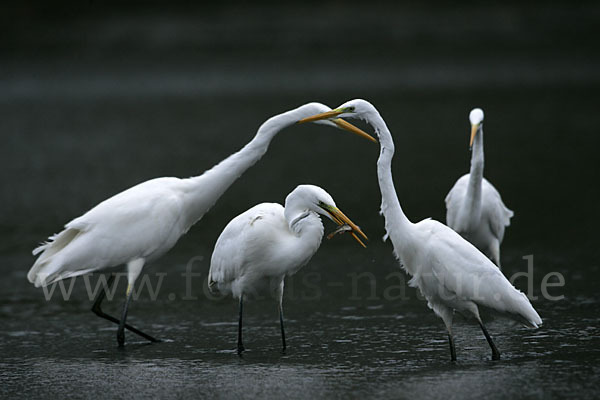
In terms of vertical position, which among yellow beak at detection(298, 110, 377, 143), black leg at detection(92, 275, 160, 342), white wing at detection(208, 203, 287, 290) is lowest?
black leg at detection(92, 275, 160, 342)

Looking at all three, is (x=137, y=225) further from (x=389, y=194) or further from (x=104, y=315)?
(x=389, y=194)

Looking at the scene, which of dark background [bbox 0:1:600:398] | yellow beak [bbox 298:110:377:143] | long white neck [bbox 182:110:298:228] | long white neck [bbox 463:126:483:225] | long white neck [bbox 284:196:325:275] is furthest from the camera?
long white neck [bbox 463:126:483:225]

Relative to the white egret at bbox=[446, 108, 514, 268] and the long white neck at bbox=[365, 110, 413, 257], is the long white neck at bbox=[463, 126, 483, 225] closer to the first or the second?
the white egret at bbox=[446, 108, 514, 268]

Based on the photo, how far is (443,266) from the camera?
6500mm

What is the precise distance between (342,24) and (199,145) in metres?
24.4

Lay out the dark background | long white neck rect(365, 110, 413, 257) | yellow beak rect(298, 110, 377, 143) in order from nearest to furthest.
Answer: long white neck rect(365, 110, 413, 257)
the dark background
yellow beak rect(298, 110, 377, 143)

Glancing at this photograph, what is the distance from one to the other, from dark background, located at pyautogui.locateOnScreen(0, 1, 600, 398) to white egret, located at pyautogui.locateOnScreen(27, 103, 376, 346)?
0.59 metres

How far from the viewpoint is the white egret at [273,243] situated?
694cm

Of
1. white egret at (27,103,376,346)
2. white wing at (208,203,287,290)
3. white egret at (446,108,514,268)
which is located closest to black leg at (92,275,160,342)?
white egret at (27,103,376,346)

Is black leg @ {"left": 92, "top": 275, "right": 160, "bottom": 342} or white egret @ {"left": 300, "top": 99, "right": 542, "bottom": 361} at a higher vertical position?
white egret @ {"left": 300, "top": 99, "right": 542, "bottom": 361}

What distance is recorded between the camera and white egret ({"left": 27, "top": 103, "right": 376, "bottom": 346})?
294 inches

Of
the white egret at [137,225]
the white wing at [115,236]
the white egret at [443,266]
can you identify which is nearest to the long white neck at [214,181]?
the white egret at [137,225]

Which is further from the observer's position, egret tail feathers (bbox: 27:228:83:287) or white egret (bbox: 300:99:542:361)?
egret tail feathers (bbox: 27:228:83:287)

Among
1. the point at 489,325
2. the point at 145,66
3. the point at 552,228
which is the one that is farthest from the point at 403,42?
the point at 489,325
